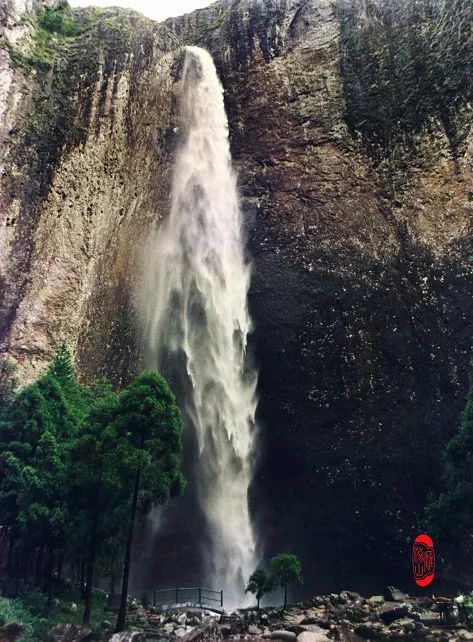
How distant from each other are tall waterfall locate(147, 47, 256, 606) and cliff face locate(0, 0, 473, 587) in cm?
76

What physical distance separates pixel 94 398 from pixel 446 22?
71.8 ft

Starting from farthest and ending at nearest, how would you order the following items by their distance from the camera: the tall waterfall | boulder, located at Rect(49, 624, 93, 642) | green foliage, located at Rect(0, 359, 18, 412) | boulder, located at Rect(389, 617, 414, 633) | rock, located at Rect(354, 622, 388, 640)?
the tall waterfall
green foliage, located at Rect(0, 359, 18, 412)
boulder, located at Rect(389, 617, 414, 633)
rock, located at Rect(354, 622, 388, 640)
boulder, located at Rect(49, 624, 93, 642)

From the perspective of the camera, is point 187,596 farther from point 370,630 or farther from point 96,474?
point 96,474

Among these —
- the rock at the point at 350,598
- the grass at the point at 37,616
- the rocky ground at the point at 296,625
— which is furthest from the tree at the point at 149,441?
the rock at the point at 350,598

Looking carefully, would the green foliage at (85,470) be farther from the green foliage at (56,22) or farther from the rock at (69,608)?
the green foliage at (56,22)

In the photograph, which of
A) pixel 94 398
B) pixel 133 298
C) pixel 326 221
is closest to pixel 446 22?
pixel 326 221

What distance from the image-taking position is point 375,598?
18312 millimetres

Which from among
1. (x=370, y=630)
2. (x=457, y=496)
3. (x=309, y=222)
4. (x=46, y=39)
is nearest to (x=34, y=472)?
(x=370, y=630)

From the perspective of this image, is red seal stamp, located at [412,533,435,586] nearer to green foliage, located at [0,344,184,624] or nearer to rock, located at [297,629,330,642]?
rock, located at [297,629,330,642]

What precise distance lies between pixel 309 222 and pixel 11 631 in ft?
58.6

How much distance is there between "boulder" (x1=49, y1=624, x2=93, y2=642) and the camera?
12539 mm

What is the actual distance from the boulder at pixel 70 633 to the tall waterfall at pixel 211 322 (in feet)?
25.3

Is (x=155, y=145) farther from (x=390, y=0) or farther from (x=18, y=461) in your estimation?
(x=18, y=461)

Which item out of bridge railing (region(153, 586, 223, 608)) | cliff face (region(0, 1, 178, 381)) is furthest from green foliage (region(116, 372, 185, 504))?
cliff face (region(0, 1, 178, 381))
